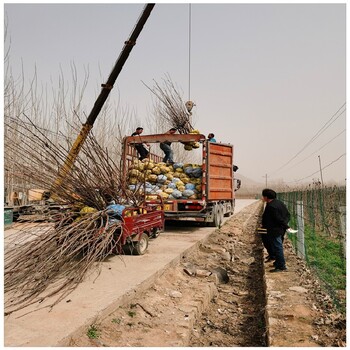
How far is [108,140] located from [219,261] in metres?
12.6

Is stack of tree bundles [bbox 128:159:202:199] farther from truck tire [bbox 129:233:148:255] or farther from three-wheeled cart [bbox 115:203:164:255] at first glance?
truck tire [bbox 129:233:148:255]

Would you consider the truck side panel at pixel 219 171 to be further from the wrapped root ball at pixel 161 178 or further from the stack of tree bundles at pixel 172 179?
the wrapped root ball at pixel 161 178

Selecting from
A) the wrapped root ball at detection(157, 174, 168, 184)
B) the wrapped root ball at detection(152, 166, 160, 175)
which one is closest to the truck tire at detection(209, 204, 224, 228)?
the wrapped root ball at detection(157, 174, 168, 184)

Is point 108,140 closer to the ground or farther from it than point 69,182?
farther from it

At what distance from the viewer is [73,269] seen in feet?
17.4

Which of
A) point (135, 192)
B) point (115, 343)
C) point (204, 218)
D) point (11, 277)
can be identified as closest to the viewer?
point (115, 343)

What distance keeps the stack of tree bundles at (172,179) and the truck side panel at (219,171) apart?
13.7 inches

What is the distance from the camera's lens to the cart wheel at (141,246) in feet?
22.0

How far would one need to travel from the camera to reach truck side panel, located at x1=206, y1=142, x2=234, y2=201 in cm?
1007

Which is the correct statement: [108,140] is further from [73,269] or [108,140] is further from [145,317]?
[145,317]

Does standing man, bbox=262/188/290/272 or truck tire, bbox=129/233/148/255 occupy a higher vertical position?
standing man, bbox=262/188/290/272

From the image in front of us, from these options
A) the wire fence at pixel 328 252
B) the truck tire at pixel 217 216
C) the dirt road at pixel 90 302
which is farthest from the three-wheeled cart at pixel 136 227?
the truck tire at pixel 217 216

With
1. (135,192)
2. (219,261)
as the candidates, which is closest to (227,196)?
(219,261)

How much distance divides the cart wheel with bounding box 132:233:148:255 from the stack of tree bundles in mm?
2811
